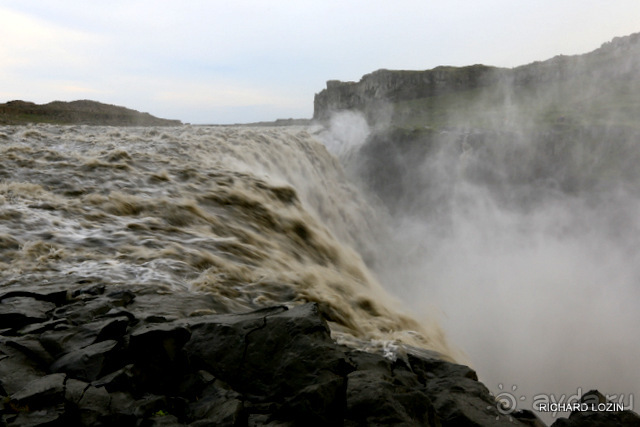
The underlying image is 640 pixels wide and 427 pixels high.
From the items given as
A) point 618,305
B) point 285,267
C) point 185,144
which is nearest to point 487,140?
point 618,305

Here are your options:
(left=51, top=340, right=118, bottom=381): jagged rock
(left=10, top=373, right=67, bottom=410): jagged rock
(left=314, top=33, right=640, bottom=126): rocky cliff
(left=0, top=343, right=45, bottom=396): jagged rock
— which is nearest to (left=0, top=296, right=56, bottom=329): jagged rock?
(left=0, top=343, right=45, bottom=396): jagged rock

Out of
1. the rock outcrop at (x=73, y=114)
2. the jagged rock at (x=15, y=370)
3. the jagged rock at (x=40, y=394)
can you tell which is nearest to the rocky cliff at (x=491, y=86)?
the rock outcrop at (x=73, y=114)

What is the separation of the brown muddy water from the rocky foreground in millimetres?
979

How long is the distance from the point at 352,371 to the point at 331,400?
513 millimetres

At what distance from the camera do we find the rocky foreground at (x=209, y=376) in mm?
3189

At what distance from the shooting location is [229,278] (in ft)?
20.6

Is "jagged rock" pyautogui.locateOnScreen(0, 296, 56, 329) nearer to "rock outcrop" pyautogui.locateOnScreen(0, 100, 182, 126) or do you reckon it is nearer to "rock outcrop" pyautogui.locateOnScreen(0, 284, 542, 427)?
"rock outcrop" pyautogui.locateOnScreen(0, 284, 542, 427)

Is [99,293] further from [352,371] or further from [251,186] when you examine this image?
[251,186]

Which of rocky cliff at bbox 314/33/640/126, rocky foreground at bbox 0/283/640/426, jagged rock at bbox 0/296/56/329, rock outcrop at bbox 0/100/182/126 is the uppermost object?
rocky cliff at bbox 314/33/640/126

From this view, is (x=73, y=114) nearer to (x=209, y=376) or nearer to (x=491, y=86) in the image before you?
(x=209, y=376)

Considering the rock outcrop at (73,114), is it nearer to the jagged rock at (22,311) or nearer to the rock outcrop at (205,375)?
the jagged rock at (22,311)

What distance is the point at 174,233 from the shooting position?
305 inches

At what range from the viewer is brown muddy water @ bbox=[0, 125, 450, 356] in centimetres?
595

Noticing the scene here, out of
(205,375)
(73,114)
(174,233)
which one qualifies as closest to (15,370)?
(205,375)
